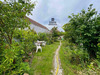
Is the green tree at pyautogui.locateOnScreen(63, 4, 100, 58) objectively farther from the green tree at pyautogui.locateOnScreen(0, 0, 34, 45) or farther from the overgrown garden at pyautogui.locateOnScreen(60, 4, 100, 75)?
the green tree at pyautogui.locateOnScreen(0, 0, 34, 45)

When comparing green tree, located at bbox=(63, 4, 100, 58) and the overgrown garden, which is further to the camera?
green tree, located at bbox=(63, 4, 100, 58)

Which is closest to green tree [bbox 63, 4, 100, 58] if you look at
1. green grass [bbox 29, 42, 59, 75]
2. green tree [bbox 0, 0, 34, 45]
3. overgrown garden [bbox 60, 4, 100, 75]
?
overgrown garden [bbox 60, 4, 100, 75]

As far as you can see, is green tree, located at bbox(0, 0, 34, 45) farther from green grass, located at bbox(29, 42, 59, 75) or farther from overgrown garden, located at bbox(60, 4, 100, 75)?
overgrown garden, located at bbox(60, 4, 100, 75)

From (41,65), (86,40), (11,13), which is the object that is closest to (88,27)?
(86,40)

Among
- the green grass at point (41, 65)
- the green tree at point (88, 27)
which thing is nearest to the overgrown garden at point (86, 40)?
the green tree at point (88, 27)

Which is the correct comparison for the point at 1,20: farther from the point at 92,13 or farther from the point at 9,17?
the point at 92,13

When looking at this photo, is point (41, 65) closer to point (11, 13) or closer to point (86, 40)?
point (11, 13)

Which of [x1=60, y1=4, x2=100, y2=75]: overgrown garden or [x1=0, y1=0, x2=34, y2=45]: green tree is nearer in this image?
[x1=0, y1=0, x2=34, y2=45]: green tree

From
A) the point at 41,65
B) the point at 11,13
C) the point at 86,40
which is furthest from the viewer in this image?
the point at 86,40

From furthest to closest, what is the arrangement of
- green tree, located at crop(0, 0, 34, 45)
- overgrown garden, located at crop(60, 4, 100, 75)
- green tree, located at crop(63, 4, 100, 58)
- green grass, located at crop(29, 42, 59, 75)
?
green tree, located at crop(63, 4, 100, 58) → overgrown garden, located at crop(60, 4, 100, 75) → green grass, located at crop(29, 42, 59, 75) → green tree, located at crop(0, 0, 34, 45)

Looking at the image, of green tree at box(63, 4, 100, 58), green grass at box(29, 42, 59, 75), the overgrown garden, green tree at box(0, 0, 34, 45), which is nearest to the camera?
green tree at box(0, 0, 34, 45)

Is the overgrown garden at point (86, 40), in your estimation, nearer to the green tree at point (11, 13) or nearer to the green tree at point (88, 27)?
the green tree at point (88, 27)

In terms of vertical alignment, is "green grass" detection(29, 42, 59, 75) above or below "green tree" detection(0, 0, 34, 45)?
below

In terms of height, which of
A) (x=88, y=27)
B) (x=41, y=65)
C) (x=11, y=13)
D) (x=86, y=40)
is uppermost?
(x=11, y=13)
